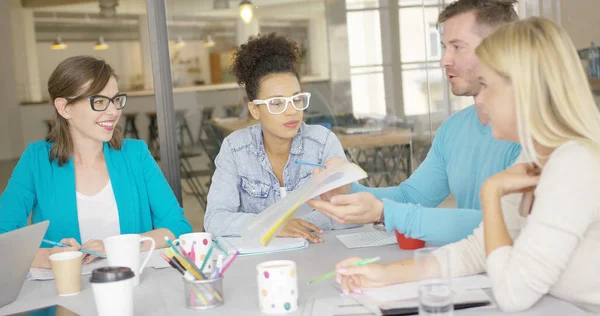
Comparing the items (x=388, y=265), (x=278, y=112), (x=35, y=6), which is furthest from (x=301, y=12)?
(x=35, y=6)

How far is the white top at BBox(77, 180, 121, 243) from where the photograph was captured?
2650mm

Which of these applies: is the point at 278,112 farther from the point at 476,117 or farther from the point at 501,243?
the point at 501,243

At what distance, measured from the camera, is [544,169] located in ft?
4.86

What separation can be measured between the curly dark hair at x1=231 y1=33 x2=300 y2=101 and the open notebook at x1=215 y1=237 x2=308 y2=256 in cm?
71

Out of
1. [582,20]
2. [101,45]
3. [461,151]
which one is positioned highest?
[101,45]

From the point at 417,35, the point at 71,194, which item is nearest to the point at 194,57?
the point at 417,35

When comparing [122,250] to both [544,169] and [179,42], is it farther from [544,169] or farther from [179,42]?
[179,42]

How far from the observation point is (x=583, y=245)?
1502 mm

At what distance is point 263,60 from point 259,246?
2.80ft

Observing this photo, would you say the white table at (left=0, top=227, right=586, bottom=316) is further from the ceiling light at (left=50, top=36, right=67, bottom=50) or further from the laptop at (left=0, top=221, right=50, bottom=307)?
the ceiling light at (left=50, top=36, right=67, bottom=50)

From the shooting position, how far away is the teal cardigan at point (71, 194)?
8.53 ft

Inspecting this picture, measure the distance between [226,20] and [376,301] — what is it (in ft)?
10.8

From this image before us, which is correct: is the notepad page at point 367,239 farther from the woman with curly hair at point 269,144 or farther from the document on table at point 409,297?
the document on table at point 409,297

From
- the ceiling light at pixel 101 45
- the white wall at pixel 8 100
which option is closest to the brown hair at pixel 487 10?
the white wall at pixel 8 100
